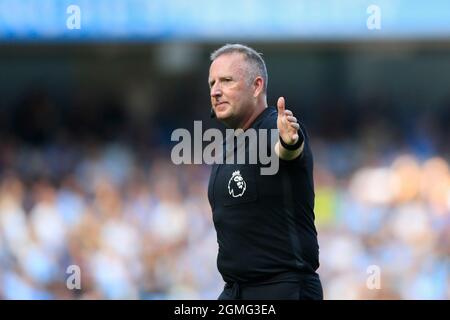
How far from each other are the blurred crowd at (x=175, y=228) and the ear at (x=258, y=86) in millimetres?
4394

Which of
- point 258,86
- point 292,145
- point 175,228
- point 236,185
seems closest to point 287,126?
point 292,145

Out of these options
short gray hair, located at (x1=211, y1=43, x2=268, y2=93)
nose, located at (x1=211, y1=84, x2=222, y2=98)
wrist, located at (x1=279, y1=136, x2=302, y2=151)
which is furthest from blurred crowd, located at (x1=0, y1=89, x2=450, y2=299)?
wrist, located at (x1=279, y1=136, x2=302, y2=151)

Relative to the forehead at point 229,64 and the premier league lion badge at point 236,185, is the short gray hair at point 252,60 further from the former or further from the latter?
the premier league lion badge at point 236,185

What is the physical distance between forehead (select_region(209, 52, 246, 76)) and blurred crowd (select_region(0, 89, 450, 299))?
447 cm

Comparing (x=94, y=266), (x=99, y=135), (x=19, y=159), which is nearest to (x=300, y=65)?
(x=99, y=135)

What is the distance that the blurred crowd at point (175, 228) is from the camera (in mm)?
10383

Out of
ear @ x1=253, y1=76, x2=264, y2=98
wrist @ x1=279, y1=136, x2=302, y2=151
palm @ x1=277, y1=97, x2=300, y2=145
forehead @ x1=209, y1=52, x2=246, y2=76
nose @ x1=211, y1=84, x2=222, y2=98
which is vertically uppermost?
forehead @ x1=209, y1=52, x2=246, y2=76

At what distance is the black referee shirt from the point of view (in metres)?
5.06

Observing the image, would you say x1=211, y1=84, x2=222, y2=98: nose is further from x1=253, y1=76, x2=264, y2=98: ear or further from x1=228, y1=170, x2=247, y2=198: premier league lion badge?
x1=228, y1=170, x2=247, y2=198: premier league lion badge

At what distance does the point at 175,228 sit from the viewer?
11367 mm

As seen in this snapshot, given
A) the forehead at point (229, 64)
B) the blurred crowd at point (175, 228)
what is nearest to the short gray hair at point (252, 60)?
the forehead at point (229, 64)

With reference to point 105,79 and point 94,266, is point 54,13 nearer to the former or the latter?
point 105,79

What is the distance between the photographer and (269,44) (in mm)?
14617
